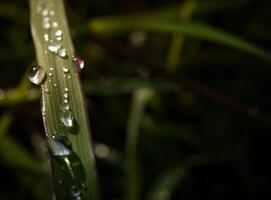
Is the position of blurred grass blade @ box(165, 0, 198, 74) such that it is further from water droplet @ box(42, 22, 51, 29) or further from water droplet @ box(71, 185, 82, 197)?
water droplet @ box(71, 185, 82, 197)

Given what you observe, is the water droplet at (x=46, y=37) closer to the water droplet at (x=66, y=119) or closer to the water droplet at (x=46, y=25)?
the water droplet at (x=46, y=25)

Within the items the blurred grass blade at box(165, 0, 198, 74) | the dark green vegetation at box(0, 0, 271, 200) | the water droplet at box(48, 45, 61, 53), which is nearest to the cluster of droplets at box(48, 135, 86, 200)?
the water droplet at box(48, 45, 61, 53)

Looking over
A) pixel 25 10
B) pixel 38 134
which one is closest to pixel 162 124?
pixel 38 134

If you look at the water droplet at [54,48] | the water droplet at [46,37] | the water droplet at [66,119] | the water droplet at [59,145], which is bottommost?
the water droplet at [59,145]

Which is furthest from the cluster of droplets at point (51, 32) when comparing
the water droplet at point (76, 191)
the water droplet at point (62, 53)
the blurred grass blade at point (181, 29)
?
the blurred grass blade at point (181, 29)

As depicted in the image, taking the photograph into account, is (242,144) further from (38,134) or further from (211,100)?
(38,134)

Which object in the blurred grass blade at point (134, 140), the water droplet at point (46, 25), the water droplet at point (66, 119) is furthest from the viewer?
the blurred grass blade at point (134, 140)
